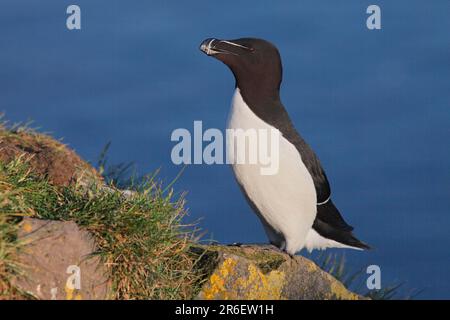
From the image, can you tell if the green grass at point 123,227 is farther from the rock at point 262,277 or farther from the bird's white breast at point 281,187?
the bird's white breast at point 281,187

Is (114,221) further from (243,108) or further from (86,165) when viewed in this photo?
(86,165)

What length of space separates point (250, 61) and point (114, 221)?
204cm

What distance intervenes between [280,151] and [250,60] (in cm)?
86

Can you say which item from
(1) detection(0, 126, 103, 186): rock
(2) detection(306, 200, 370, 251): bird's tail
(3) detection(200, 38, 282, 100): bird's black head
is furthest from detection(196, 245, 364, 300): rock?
(1) detection(0, 126, 103, 186): rock

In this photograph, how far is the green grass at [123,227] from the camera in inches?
215

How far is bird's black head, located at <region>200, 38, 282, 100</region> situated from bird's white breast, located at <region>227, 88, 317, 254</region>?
186mm

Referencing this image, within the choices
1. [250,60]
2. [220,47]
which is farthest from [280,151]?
[220,47]

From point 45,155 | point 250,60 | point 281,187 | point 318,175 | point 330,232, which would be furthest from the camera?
point 45,155

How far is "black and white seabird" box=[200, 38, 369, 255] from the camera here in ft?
21.9

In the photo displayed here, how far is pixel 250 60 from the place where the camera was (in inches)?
269

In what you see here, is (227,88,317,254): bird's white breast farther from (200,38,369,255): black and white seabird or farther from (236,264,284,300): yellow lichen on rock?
(236,264,284,300): yellow lichen on rock

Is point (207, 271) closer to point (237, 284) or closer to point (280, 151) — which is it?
point (237, 284)

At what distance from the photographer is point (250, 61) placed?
682 centimetres
